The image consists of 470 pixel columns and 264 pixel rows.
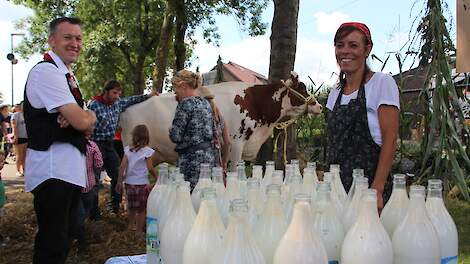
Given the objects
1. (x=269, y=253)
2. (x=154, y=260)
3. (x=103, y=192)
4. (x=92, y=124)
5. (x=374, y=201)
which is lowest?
(x=103, y=192)

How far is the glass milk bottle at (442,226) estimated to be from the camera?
143 centimetres

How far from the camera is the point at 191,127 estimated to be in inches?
144

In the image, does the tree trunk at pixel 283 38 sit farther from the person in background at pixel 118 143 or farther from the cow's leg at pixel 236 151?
the person in background at pixel 118 143

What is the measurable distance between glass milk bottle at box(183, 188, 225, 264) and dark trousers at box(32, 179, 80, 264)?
1.37 meters

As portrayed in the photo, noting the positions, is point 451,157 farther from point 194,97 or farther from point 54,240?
point 54,240

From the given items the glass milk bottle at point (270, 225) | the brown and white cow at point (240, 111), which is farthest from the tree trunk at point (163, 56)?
the glass milk bottle at point (270, 225)

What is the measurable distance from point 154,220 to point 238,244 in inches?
23.5

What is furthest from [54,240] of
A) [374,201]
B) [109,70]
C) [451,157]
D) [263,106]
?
[109,70]

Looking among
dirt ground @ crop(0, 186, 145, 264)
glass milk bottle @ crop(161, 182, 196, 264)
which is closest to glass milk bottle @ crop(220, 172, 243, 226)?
glass milk bottle @ crop(161, 182, 196, 264)

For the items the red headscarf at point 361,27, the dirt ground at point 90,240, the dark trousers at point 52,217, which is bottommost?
the dirt ground at point 90,240

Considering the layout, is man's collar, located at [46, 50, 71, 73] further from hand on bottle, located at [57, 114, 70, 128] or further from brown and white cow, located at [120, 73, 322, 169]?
brown and white cow, located at [120, 73, 322, 169]

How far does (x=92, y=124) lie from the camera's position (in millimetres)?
2549

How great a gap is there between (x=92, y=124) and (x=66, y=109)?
0.55 ft

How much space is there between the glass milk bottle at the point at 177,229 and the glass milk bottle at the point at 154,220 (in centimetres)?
14
